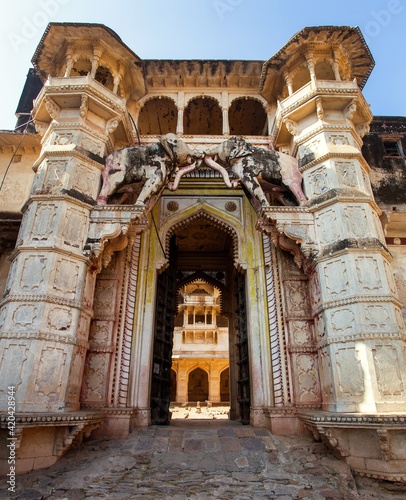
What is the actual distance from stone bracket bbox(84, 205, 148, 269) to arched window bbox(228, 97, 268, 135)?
5.53 m

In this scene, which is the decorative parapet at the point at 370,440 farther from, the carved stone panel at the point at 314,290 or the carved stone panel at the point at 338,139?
the carved stone panel at the point at 338,139

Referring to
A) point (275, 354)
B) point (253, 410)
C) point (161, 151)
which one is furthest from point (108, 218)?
point (253, 410)

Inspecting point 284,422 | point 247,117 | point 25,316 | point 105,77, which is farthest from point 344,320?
point 105,77

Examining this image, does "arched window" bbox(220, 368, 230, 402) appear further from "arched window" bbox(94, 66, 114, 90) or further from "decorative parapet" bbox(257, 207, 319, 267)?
"arched window" bbox(94, 66, 114, 90)

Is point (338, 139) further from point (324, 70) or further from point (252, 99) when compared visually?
point (252, 99)

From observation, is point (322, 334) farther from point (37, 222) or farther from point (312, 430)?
point (37, 222)

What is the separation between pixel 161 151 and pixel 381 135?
681cm

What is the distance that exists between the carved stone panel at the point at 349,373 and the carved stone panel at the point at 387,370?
0.86 feet

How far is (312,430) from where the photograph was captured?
20.4 feet

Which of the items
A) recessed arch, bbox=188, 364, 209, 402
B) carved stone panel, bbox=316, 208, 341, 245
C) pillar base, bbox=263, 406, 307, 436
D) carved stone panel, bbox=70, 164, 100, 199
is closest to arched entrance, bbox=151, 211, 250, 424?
pillar base, bbox=263, 406, 307, 436

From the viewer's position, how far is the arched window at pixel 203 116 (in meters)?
11.2

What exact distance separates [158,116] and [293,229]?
22.7 ft

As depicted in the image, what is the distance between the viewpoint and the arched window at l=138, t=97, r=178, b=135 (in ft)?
36.7

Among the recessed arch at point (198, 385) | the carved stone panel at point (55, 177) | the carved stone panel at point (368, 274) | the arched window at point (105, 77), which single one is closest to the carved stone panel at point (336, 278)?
the carved stone panel at point (368, 274)
